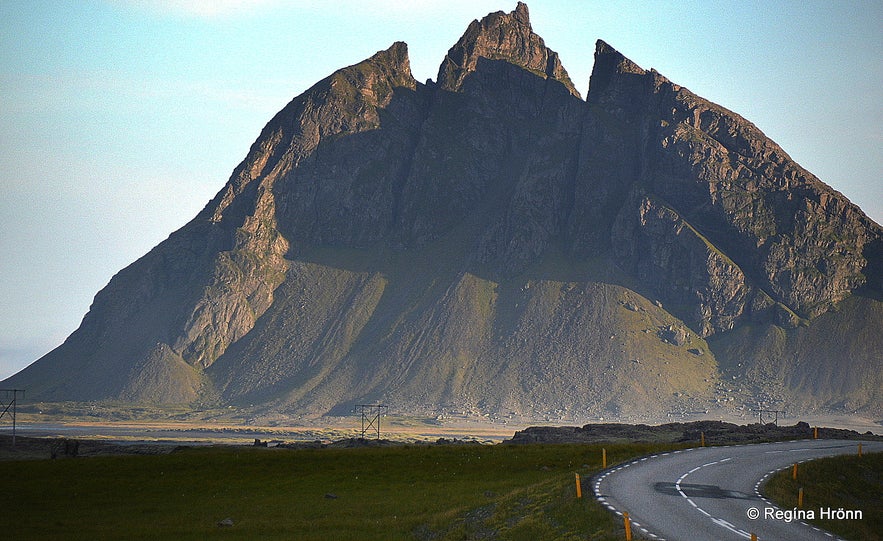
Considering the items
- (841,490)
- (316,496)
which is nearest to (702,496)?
(841,490)

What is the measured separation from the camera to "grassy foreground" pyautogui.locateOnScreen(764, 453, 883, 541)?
53.9 m

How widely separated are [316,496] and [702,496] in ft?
117

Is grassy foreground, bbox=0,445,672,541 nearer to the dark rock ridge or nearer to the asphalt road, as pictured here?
the asphalt road

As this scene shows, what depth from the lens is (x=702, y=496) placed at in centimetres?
5584

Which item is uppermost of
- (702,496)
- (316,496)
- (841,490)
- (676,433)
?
(676,433)

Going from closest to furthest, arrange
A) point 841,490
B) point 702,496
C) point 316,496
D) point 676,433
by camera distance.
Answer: point 702,496, point 841,490, point 316,496, point 676,433

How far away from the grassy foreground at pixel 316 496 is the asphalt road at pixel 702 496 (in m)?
2.10

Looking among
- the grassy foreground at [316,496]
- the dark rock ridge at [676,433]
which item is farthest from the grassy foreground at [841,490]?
the dark rock ridge at [676,433]

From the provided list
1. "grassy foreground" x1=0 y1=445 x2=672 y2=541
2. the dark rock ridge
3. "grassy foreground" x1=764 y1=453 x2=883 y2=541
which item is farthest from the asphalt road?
the dark rock ridge

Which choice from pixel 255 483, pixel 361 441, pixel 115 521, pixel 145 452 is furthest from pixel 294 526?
pixel 361 441

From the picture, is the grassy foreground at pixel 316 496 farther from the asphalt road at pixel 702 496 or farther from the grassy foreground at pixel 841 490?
the grassy foreground at pixel 841 490

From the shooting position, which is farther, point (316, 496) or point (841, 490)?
point (316, 496)

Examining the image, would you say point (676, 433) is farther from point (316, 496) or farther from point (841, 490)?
point (316, 496)

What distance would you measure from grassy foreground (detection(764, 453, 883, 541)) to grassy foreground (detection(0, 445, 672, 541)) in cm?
1184
